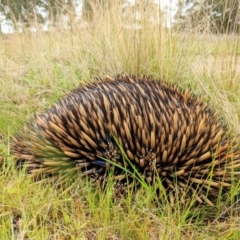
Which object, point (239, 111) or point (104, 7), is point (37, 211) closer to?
point (239, 111)

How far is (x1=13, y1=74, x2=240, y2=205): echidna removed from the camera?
1.69m

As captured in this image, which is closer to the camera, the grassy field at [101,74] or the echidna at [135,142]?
the grassy field at [101,74]

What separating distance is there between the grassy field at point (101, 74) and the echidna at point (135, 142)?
0.11m

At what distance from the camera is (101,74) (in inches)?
118

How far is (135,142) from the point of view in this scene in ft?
5.61

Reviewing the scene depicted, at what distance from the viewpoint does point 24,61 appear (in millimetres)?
3994

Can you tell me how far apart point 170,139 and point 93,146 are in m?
0.33

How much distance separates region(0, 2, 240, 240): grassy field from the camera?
4.41 ft

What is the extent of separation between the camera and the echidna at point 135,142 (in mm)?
1688

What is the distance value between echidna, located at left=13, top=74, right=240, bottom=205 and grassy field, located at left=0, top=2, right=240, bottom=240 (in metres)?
0.11

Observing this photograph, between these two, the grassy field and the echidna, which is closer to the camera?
the grassy field

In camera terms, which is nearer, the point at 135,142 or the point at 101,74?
the point at 135,142

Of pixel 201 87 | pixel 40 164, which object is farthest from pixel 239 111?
pixel 40 164

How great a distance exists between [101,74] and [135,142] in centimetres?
138
